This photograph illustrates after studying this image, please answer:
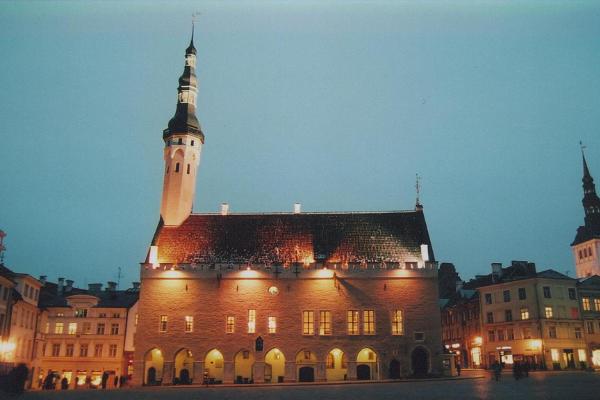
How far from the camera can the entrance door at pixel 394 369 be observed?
4372cm

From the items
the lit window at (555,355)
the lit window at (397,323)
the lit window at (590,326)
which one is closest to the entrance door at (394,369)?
the lit window at (397,323)

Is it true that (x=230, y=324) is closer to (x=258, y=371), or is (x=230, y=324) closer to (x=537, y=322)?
(x=258, y=371)

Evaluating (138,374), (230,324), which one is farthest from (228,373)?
(138,374)

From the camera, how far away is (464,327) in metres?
69.0

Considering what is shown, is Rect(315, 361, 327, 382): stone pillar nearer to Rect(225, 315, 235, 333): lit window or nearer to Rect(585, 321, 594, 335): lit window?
Rect(225, 315, 235, 333): lit window

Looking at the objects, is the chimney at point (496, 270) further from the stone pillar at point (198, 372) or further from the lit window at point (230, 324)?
the stone pillar at point (198, 372)

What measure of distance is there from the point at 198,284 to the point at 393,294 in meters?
16.5

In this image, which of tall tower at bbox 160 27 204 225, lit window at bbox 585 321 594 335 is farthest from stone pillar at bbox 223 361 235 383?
lit window at bbox 585 321 594 335

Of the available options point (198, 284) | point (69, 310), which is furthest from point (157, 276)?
point (69, 310)

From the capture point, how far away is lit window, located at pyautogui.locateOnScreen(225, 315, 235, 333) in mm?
45906

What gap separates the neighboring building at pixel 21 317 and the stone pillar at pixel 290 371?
20303mm

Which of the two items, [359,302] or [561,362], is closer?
[359,302]

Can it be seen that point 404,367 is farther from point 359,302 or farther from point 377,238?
point 377,238

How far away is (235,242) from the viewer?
165ft
